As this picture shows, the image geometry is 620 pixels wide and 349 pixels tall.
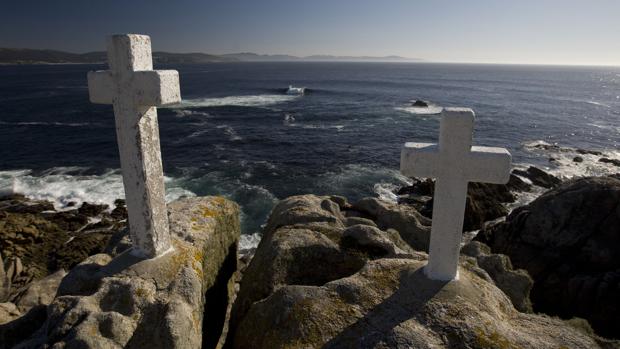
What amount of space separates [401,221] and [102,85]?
33.6 ft

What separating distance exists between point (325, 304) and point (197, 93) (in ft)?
307

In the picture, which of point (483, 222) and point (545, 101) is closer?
point (483, 222)

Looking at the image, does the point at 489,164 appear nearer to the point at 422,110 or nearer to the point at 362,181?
the point at 362,181

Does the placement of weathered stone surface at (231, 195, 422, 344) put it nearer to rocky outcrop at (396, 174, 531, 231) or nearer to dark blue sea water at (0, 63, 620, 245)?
dark blue sea water at (0, 63, 620, 245)

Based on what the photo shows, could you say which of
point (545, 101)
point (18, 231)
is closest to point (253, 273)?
point (18, 231)

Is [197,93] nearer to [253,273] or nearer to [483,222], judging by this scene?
[483,222]

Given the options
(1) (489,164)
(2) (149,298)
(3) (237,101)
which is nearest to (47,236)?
(2) (149,298)

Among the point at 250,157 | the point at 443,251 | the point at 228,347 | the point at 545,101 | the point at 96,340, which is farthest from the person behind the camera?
the point at 545,101

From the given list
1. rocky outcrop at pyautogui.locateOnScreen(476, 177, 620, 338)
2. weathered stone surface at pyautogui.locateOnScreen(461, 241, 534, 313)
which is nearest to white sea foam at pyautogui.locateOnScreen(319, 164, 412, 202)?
rocky outcrop at pyautogui.locateOnScreen(476, 177, 620, 338)

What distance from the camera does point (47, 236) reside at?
21.5 metres

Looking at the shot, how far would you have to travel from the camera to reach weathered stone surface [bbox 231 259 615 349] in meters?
5.62

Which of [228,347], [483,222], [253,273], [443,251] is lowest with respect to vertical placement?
[483,222]

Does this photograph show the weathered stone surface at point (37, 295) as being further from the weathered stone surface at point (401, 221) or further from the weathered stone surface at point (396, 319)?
the weathered stone surface at point (401, 221)

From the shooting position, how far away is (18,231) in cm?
2070
